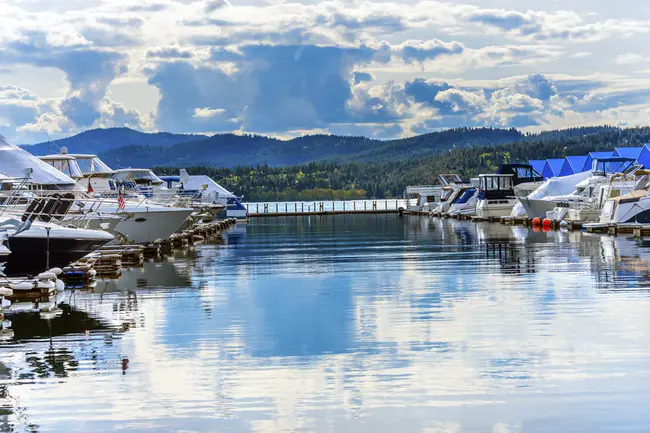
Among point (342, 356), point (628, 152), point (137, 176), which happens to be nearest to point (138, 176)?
point (137, 176)

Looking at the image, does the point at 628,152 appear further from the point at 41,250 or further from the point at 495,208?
the point at 41,250

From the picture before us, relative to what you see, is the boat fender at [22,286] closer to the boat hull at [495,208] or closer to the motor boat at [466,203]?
the boat hull at [495,208]

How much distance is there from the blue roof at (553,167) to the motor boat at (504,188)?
180 inches

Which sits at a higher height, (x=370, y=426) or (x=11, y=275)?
(x=11, y=275)

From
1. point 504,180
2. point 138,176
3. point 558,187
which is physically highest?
point 138,176

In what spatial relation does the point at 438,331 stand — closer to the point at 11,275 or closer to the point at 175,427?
the point at 175,427

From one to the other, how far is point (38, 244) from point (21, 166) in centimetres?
516

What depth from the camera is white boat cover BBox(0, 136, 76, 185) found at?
27.4 m

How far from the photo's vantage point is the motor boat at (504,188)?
80319mm

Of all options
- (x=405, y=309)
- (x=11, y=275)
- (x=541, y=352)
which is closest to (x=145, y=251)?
(x=11, y=275)

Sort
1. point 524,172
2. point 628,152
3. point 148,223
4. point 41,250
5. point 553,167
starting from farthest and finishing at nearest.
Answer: point 553,167
point 524,172
point 628,152
point 148,223
point 41,250

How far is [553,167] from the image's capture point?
97500 millimetres

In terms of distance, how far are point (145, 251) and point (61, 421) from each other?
28.0 m

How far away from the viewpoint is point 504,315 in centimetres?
1848
